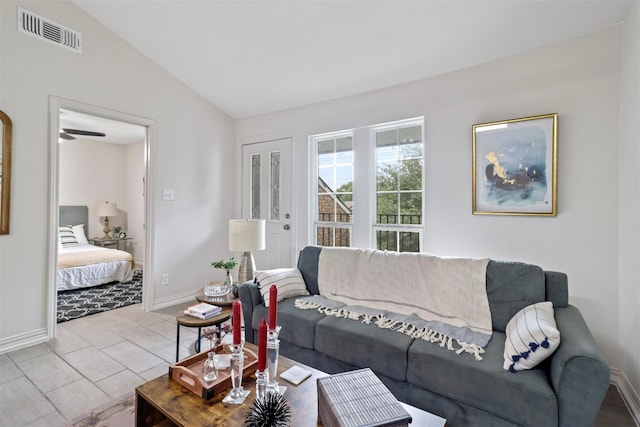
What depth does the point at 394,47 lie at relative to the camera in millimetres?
2600

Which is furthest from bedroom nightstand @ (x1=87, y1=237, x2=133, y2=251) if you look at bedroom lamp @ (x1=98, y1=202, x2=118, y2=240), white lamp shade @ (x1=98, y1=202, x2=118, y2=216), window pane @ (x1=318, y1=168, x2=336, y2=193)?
window pane @ (x1=318, y1=168, x2=336, y2=193)

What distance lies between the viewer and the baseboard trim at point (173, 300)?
3.54 meters

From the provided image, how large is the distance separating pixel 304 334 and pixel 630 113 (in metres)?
2.46

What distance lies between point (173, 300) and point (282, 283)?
1.96 m

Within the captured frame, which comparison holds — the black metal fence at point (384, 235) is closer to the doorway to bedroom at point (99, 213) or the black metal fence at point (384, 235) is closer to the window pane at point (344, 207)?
the window pane at point (344, 207)

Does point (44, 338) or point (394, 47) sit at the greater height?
point (394, 47)

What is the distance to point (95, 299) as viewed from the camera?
152 inches

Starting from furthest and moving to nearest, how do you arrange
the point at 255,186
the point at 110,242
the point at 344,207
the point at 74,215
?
the point at 110,242
the point at 74,215
the point at 255,186
the point at 344,207

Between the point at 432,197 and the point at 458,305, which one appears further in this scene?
the point at 432,197

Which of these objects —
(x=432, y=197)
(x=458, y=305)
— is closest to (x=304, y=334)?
(x=458, y=305)

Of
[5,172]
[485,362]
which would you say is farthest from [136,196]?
[485,362]

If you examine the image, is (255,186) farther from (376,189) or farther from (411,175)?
(411,175)

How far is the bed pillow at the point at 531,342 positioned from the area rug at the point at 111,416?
190 cm

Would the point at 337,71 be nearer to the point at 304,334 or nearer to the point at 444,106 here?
the point at 444,106
